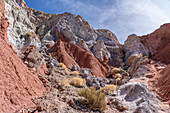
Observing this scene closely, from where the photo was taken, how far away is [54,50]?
2406 cm

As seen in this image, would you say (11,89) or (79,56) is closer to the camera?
(11,89)

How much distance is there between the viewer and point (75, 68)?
16812 mm

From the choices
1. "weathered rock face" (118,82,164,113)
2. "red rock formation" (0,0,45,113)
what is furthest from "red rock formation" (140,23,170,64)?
"red rock formation" (0,0,45,113)

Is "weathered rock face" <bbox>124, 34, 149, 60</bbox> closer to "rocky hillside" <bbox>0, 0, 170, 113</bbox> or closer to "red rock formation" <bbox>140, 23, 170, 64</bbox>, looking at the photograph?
"rocky hillside" <bbox>0, 0, 170, 113</bbox>

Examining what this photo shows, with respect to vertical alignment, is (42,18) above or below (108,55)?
above

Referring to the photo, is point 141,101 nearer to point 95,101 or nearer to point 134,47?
point 95,101

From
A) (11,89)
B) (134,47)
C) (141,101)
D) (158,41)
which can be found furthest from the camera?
(134,47)

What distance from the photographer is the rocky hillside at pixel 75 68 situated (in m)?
5.21

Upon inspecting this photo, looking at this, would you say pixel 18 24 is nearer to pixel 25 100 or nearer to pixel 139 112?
pixel 25 100

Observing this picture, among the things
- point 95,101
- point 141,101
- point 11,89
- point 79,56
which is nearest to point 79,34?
point 79,56

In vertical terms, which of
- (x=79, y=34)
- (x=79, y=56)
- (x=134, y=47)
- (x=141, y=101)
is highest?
(x=79, y=34)

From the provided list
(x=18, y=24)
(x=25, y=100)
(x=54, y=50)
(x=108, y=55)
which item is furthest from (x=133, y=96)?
A: (x=108, y=55)

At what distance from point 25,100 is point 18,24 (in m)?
23.0

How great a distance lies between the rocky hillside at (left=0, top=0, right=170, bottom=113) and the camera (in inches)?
205
